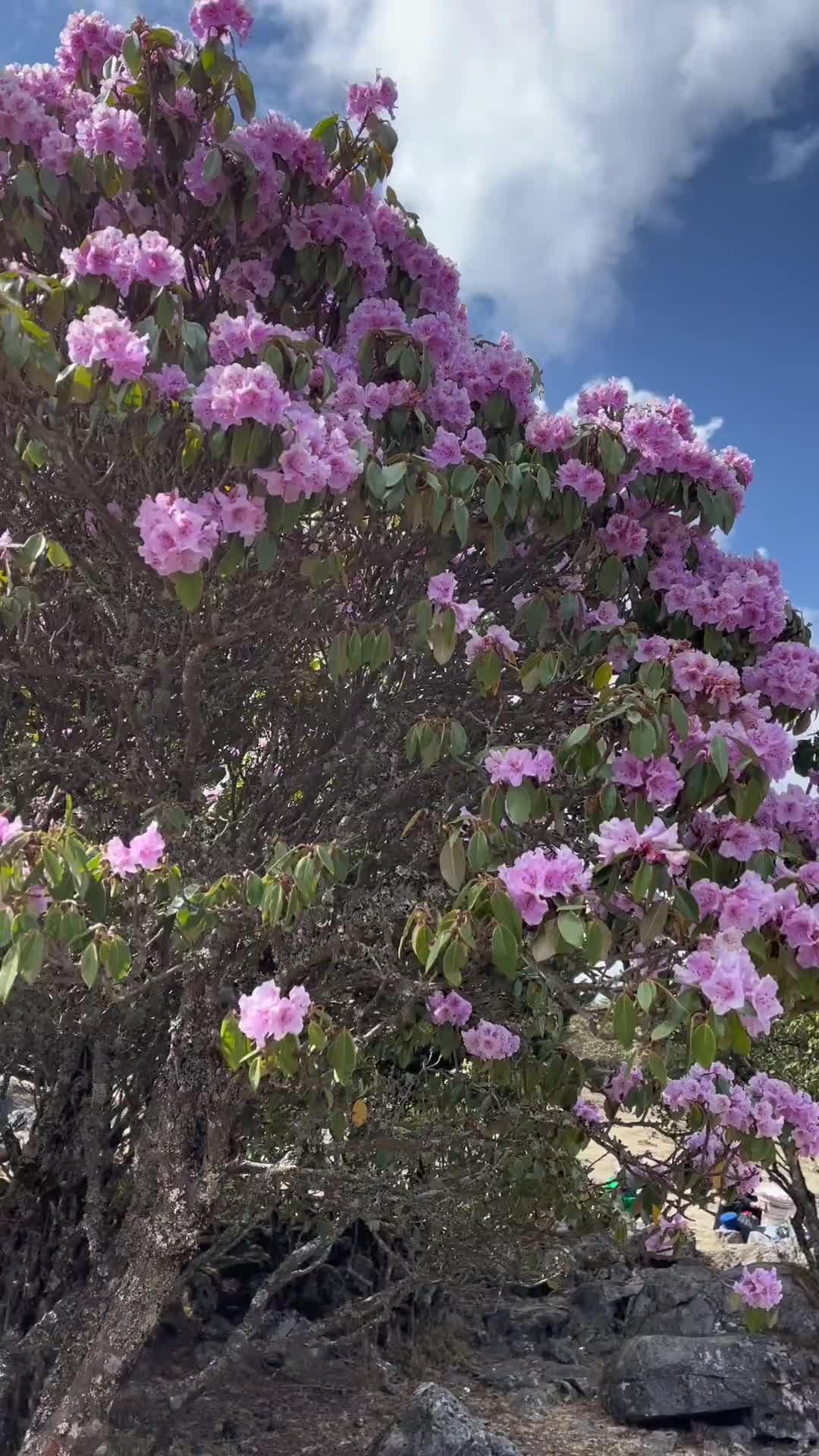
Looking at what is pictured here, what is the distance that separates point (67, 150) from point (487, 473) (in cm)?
176

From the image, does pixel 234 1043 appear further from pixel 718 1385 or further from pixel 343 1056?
pixel 718 1385

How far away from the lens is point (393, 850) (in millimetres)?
3969

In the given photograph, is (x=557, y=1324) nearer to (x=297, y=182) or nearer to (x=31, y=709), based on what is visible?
(x=31, y=709)

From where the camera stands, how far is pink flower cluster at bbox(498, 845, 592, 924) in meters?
2.53

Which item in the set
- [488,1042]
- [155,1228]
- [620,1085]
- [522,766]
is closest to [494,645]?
[522,766]

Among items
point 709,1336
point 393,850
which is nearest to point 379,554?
point 393,850

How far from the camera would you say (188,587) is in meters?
2.76

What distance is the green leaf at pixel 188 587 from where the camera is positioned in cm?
274

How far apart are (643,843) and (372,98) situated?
9.55 feet

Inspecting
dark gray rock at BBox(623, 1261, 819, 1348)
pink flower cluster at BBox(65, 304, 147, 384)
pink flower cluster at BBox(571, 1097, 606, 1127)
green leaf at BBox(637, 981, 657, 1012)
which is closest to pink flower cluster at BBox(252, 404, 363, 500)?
pink flower cluster at BBox(65, 304, 147, 384)

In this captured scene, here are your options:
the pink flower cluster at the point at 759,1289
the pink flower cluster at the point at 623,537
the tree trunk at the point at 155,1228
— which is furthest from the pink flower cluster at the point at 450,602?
the pink flower cluster at the point at 759,1289

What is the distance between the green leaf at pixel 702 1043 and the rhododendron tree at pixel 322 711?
1 cm

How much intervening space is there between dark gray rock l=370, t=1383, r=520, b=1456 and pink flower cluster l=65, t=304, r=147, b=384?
457 cm

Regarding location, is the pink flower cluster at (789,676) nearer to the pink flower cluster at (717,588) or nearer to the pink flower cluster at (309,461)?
the pink flower cluster at (717,588)
